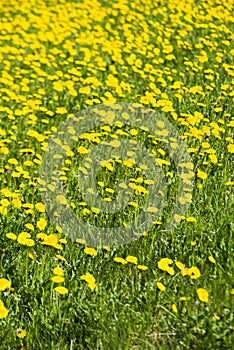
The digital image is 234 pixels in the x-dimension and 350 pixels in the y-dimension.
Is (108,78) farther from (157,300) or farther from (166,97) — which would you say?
(157,300)

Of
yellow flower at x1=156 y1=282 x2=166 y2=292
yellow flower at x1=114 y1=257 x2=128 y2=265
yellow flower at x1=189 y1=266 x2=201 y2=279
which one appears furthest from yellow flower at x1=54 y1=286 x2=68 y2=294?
yellow flower at x1=189 y1=266 x2=201 y2=279

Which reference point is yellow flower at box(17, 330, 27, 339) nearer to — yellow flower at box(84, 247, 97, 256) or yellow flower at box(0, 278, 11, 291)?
yellow flower at box(0, 278, 11, 291)

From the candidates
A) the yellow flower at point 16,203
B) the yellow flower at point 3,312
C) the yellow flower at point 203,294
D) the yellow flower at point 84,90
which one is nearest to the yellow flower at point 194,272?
the yellow flower at point 203,294

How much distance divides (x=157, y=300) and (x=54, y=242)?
25.2 inches

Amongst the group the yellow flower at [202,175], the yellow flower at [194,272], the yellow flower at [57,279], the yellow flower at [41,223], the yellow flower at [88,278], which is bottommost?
the yellow flower at [41,223]

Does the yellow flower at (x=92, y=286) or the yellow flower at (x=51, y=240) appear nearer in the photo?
the yellow flower at (x=92, y=286)

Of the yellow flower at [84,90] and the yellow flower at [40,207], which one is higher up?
the yellow flower at [84,90]

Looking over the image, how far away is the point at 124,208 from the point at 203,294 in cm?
104

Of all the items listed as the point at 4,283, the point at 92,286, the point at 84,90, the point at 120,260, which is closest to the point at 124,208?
the point at 120,260

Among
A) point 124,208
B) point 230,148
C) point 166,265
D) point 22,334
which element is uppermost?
point 230,148

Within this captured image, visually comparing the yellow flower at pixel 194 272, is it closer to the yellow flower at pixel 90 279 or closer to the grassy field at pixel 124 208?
the grassy field at pixel 124 208

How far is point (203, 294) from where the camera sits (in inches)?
86.4

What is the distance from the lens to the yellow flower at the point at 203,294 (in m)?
2.17

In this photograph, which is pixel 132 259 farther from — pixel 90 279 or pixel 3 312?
pixel 3 312
